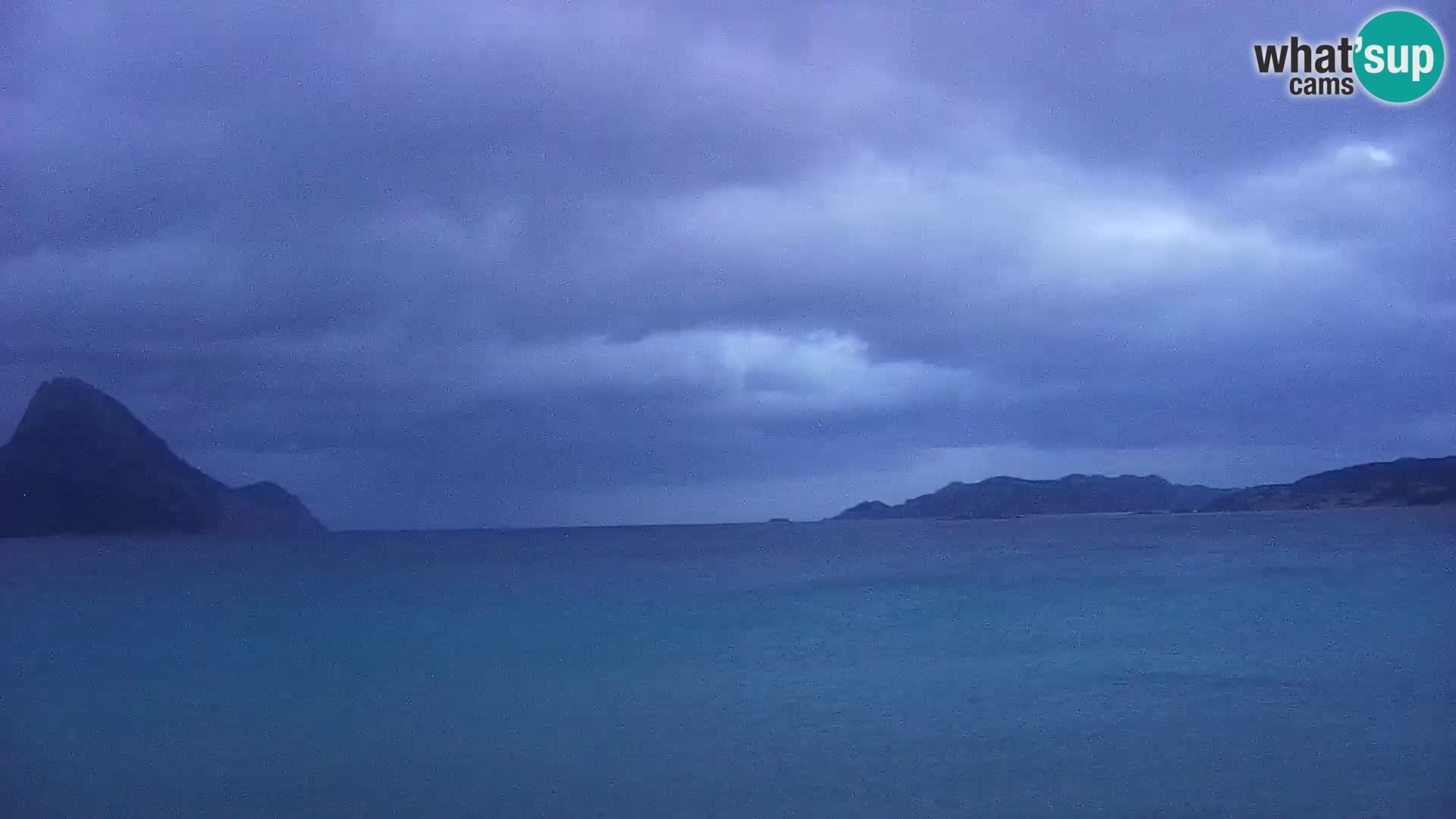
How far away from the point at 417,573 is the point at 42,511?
111m

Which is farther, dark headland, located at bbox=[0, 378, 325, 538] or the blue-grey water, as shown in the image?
dark headland, located at bbox=[0, 378, 325, 538]

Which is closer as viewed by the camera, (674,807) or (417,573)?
(674,807)

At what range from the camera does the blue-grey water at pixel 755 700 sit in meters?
17.5

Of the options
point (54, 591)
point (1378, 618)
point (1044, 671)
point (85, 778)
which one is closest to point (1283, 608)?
point (1378, 618)

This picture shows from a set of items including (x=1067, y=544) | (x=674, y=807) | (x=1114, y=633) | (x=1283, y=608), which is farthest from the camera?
(x=1067, y=544)

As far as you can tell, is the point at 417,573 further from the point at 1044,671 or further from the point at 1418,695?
the point at 1418,695

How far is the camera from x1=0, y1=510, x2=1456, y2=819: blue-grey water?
1753 cm

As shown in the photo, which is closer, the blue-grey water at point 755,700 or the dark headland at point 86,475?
the blue-grey water at point 755,700

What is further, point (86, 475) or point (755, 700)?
point (86, 475)

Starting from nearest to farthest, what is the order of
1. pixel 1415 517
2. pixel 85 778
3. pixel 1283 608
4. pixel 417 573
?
pixel 85 778
pixel 1283 608
pixel 417 573
pixel 1415 517

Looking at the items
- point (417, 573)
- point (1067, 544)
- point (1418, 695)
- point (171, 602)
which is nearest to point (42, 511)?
point (417, 573)

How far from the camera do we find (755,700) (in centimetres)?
2584

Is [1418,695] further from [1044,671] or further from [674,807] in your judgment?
[674,807]

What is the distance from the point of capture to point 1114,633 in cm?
3734
